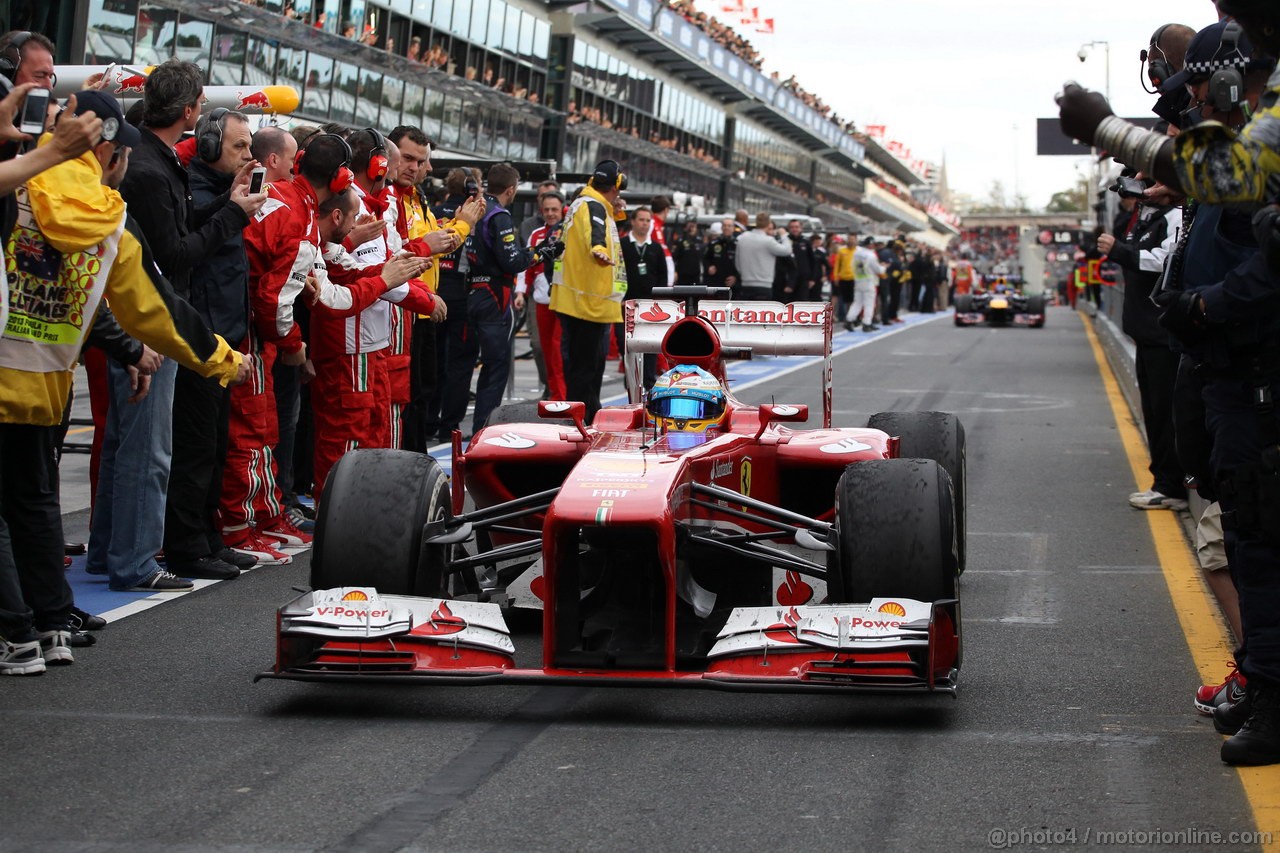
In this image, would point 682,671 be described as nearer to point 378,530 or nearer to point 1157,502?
point 378,530

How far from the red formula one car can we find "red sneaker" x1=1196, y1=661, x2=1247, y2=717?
31.2 inches

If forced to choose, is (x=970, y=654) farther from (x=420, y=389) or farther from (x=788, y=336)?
(x=420, y=389)

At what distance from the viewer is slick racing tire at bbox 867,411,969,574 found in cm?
788

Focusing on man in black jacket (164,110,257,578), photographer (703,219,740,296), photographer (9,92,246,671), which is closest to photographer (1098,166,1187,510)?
man in black jacket (164,110,257,578)

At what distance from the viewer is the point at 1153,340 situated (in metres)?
10.1

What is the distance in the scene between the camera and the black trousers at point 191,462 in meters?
7.93

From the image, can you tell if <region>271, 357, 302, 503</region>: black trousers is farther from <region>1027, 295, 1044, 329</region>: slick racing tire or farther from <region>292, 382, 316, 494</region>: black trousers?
<region>1027, 295, 1044, 329</region>: slick racing tire

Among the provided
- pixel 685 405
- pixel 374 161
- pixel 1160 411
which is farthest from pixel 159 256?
pixel 1160 411

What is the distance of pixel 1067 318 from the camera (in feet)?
153

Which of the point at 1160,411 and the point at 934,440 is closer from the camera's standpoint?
the point at 934,440

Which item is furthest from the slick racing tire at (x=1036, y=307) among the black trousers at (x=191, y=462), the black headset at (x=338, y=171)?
the black trousers at (x=191, y=462)

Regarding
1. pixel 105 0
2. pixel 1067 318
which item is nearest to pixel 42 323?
pixel 105 0

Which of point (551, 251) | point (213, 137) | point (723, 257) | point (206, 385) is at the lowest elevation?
point (206, 385)

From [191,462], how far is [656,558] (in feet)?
9.44
